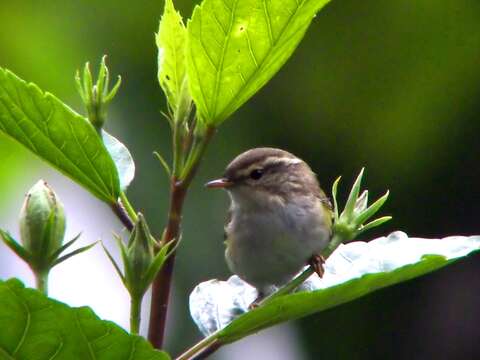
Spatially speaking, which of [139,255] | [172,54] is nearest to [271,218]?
[172,54]

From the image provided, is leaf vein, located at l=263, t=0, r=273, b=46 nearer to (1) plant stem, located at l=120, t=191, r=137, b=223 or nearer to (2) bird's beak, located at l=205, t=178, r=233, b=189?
(1) plant stem, located at l=120, t=191, r=137, b=223

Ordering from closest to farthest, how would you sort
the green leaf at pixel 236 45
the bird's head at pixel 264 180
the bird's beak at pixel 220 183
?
the green leaf at pixel 236 45 < the bird's beak at pixel 220 183 < the bird's head at pixel 264 180

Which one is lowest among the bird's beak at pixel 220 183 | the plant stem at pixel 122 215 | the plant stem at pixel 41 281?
the plant stem at pixel 41 281

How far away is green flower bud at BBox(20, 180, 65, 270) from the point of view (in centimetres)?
186

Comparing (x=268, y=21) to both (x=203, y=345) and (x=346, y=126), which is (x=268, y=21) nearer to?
(x=203, y=345)

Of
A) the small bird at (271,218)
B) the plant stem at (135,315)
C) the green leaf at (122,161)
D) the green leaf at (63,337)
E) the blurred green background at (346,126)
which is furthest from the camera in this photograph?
the blurred green background at (346,126)

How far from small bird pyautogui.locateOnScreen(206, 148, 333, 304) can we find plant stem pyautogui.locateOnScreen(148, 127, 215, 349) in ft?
3.09

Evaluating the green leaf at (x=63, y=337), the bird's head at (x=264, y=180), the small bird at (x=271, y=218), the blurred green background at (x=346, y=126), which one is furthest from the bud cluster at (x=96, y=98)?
the blurred green background at (x=346, y=126)

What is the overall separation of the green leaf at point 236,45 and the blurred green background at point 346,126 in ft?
9.16

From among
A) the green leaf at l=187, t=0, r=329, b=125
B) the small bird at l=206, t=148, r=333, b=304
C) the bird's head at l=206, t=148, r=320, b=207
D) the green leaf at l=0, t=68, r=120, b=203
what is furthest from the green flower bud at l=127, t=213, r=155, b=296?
the bird's head at l=206, t=148, r=320, b=207

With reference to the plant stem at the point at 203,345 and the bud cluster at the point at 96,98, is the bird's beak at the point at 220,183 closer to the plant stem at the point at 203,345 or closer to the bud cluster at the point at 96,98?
the bud cluster at the point at 96,98

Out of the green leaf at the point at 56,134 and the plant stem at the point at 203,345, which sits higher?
the green leaf at the point at 56,134

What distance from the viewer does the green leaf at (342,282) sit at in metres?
1.80

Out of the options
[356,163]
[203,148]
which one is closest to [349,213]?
[203,148]
